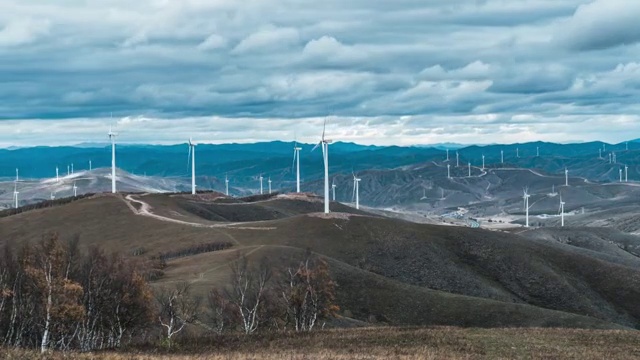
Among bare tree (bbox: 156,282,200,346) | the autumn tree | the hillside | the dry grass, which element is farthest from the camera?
the hillside

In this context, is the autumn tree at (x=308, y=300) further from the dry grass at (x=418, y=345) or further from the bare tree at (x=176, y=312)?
the dry grass at (x=418, y=345)

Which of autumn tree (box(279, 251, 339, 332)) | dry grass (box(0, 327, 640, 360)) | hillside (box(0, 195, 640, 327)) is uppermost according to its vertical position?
dry grass (box(0, 327, 640, 360))

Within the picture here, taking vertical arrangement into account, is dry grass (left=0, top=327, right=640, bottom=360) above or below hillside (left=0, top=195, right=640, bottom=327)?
above

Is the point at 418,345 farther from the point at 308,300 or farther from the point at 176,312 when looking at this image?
the point at 308,300

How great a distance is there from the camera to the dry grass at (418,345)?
4781 cm

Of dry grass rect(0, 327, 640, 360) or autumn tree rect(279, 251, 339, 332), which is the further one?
autumn tree rect(279, 251, 339, 332)

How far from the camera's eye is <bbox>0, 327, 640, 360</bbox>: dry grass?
157ft

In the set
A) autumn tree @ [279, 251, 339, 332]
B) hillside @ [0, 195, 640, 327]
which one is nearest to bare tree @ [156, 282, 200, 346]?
autumn tree @ [279, 251, 339, 332]

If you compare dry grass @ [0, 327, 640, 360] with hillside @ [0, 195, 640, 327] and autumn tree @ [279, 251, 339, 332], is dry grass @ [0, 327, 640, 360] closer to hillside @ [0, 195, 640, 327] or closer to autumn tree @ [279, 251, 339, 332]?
autumn tree @ [279, 251, 339, 332]

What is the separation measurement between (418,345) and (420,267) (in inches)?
4157

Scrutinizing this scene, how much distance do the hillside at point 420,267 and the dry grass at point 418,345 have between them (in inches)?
1651

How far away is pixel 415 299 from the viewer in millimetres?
116188

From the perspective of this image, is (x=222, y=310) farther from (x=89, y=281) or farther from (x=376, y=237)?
(x=376, y=237)

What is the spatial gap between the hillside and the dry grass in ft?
138
